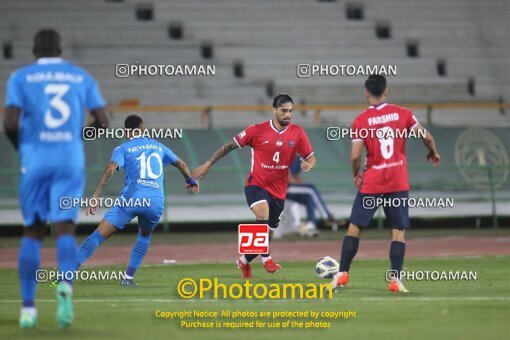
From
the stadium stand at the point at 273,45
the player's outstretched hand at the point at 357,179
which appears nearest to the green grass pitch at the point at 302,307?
the player's outstretched hand at the point at 357,179

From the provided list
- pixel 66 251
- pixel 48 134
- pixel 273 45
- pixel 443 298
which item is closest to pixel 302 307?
pixel 443 298

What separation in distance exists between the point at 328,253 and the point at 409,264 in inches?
115

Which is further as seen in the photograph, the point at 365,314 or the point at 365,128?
the point at 365,128

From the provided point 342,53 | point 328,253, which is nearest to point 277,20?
point 342,53

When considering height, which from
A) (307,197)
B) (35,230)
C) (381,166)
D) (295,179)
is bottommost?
(307,197)

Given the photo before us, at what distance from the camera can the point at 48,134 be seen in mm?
9094

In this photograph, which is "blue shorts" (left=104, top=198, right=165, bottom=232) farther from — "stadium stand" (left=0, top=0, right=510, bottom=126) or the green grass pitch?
"stadium stand" (left=0, top=0, right=510, bottom=126)

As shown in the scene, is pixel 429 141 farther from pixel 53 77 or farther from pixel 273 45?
pixel 273 45

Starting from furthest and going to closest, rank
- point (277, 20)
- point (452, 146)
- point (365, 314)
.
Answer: point (277, 20) < point (452, 146) < point (365, 314)

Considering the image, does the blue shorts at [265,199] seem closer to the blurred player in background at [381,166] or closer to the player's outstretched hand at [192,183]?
the player's outstretched hand at [192,183]

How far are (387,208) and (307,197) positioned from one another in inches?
498

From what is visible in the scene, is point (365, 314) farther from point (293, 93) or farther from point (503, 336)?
point (293, 93)

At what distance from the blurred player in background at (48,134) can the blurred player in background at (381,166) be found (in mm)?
3739

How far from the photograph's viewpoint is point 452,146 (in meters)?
27.4
